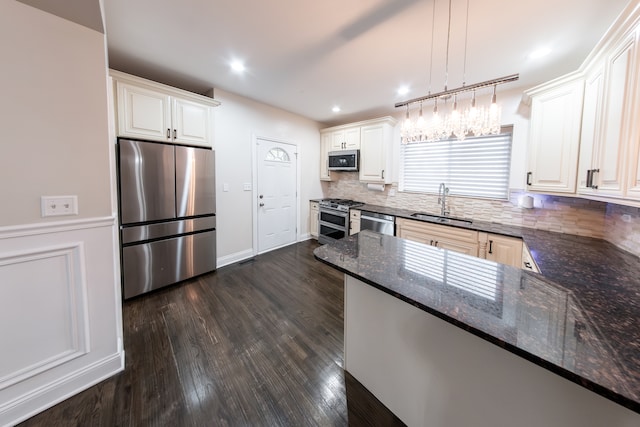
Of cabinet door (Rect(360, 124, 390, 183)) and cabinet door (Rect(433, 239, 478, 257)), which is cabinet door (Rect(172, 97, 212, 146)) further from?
cabinet door (Rect(433, 239, 478, 257))

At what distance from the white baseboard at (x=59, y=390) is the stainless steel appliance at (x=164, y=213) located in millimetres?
1105

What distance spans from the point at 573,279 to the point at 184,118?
377 centimetres

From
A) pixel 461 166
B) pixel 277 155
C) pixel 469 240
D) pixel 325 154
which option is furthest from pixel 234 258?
pixel 461 166

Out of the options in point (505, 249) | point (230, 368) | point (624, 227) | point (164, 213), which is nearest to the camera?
point (230, 368)

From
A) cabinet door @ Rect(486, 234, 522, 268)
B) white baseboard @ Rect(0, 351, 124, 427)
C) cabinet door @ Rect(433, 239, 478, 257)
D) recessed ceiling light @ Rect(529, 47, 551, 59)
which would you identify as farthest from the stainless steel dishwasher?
white baseboard @ Rect(0, 351, 124, 427)

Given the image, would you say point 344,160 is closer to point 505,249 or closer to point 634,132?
point 505,249

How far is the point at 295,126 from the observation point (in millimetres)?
4379

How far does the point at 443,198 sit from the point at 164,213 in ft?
12.3

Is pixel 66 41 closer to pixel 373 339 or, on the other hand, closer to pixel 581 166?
pixel 373 339

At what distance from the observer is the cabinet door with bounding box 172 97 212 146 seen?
273 centimetres

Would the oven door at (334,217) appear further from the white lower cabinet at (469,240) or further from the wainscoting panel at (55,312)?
the wainscoting panel at (55,312)

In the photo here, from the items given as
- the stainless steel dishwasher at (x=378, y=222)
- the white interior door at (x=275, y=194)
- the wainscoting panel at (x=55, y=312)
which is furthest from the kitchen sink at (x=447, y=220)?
the wainscoting panel at (x=55, y=312)

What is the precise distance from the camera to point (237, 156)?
3.53 metres

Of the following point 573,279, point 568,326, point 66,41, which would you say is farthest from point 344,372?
point 66,41
